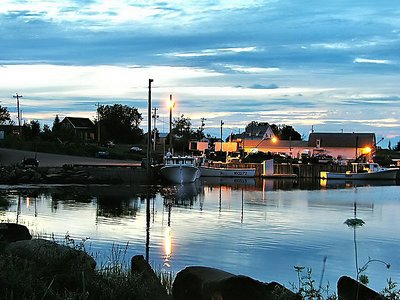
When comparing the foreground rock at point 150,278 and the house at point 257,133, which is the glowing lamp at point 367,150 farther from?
the foreground rock at point 150,278

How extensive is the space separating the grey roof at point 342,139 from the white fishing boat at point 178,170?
6830 cm

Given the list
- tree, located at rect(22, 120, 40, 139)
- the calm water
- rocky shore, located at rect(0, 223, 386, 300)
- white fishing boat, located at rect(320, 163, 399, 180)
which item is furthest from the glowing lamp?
rocky shore, located at rect(0, 223, 386, 300)

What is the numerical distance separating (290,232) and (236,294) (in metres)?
23.4

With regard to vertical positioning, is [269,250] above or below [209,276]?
below

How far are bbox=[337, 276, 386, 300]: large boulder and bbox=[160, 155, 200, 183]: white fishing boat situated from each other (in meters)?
59.2

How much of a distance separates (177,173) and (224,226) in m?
36.6

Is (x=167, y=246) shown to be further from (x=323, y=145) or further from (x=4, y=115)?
(x=4, y=115)

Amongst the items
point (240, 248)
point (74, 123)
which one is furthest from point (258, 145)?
point (240, 248)

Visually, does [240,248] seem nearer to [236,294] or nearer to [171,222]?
[171,222]

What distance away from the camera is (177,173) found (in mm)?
69750

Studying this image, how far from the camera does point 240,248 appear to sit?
25.2m

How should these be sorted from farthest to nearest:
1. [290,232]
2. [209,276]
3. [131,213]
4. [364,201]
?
1. [364,201]
2. [131,213]
3. [290,232]
4. [209,276]

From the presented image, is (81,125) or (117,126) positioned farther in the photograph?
(81,125)

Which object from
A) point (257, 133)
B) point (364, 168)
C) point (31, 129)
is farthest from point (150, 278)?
point (257, 133)
